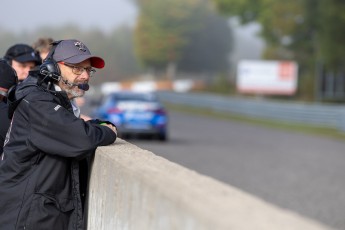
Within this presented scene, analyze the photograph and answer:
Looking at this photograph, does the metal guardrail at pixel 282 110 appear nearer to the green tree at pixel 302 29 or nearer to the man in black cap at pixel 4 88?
the green tree at pixel 302 29

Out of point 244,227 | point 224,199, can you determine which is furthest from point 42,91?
point 244,227

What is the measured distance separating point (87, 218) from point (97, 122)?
1.90 feet

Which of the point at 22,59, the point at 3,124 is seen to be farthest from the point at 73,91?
the point at 22,59

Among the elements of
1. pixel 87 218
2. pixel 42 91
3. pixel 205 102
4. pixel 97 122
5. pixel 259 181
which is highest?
pixel 42 91

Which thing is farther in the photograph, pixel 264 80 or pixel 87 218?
pixel 264 80

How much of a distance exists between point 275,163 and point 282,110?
21.6m

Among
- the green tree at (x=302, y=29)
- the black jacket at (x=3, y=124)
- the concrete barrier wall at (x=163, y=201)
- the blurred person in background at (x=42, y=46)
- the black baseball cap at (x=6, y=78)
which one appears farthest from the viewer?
the green tree at (x=302, y=29)

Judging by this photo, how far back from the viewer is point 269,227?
7.98 feet

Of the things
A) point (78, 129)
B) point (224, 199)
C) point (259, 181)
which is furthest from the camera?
point (259, 181)

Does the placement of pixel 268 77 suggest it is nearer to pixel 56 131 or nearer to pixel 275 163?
pixel 275 163

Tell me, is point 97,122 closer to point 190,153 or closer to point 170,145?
point 190,153

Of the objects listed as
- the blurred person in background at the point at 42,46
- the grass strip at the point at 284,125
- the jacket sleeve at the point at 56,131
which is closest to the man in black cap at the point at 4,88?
the jacket sleeve at the point at 56,131

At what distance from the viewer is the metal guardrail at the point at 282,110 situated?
111 ft

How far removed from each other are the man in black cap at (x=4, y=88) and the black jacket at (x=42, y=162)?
654 millimetres
